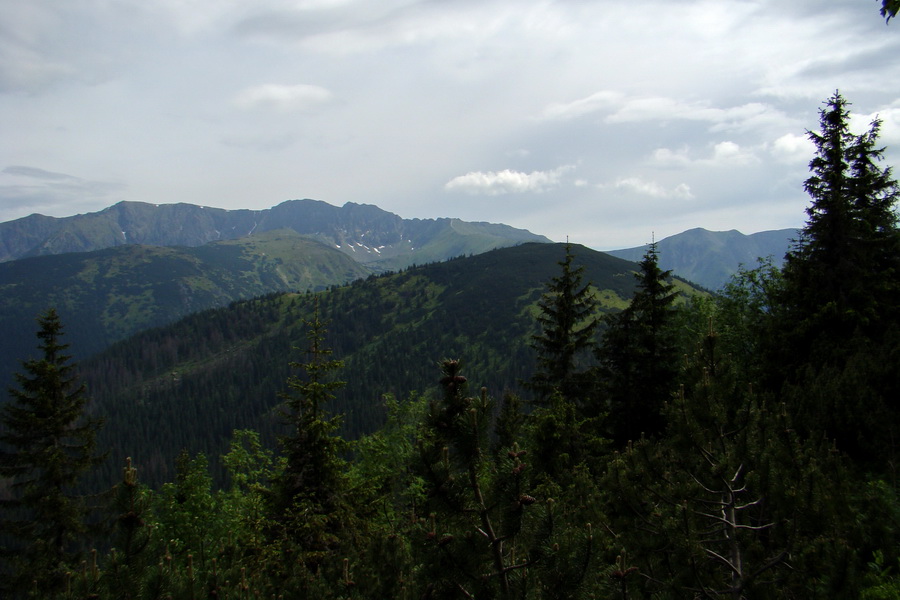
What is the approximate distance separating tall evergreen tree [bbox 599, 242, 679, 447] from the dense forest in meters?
0.12

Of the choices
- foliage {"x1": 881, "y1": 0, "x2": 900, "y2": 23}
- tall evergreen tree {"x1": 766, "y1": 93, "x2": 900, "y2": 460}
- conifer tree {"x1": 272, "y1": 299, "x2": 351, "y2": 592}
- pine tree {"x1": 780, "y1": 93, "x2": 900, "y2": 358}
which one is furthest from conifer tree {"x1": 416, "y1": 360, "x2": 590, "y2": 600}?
pine tree {"x1": 780, "y1": 93, "x2": 900, "y2": 358}

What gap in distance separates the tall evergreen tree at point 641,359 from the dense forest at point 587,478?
12 centimetres

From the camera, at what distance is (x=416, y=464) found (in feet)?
16.7

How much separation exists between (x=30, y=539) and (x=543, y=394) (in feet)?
83.7

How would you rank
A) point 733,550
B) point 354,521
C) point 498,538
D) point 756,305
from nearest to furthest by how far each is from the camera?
point 498,538, point 733,550, point 354,521, point 756,305

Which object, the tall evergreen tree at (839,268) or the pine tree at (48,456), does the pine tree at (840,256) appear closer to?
the tall evergreen tree at (839,268)

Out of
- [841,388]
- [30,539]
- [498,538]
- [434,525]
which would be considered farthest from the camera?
[30,539]

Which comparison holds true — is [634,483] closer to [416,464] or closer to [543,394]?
[416,464]

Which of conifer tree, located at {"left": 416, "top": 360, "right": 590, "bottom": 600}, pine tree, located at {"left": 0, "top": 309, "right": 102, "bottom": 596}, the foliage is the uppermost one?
the foliage

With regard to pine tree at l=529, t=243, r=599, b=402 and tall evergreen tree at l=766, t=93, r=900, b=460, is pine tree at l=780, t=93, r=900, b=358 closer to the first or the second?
tall evergreen tree at l=766, t=93, r=900, b=460

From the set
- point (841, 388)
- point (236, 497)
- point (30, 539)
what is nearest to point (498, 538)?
point (841, 388)

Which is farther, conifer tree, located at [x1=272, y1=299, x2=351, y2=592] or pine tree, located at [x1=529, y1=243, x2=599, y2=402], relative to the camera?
pine tree, located at [x1=529, y1=243, x2=599, y2=402]

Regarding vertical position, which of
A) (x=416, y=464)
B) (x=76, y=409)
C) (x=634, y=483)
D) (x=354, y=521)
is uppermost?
(x=416, y=464)

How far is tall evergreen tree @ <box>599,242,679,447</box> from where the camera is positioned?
87.1 ft
